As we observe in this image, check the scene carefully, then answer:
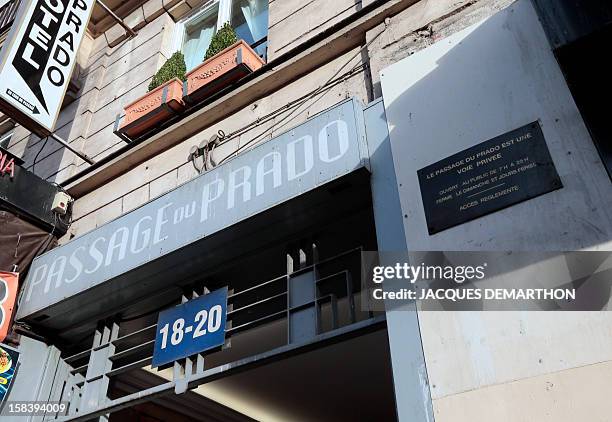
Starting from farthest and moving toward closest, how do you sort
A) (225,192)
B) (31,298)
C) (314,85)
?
(31,298)
(314,85)
(225,192)

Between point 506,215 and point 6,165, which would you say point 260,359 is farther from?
point 6,165

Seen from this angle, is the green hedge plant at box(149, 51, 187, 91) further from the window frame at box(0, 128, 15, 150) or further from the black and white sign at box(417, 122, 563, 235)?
the black and white sign at box(417, 122, 563, 235)

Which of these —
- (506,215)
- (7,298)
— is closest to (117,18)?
(7,298)

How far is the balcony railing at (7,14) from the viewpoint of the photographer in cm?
1100

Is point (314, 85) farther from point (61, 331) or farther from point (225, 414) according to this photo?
point (225, 414)

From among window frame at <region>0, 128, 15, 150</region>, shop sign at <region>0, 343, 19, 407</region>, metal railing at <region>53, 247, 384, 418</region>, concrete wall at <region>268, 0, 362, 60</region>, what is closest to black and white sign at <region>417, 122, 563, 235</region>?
metal railing at <region>53, 247, 384, 418</region>

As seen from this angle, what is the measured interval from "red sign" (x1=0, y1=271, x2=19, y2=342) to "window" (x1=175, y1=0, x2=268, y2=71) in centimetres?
390

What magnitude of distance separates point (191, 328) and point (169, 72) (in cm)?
392

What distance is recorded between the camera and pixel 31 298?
620 centimetres

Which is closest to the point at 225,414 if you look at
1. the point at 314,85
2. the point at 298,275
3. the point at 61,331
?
the point at 61,331

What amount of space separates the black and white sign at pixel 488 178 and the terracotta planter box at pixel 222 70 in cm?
325

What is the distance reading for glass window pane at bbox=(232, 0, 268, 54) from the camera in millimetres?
7762

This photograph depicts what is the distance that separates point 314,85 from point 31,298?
3.82m

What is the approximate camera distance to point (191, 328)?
5.05 metres
